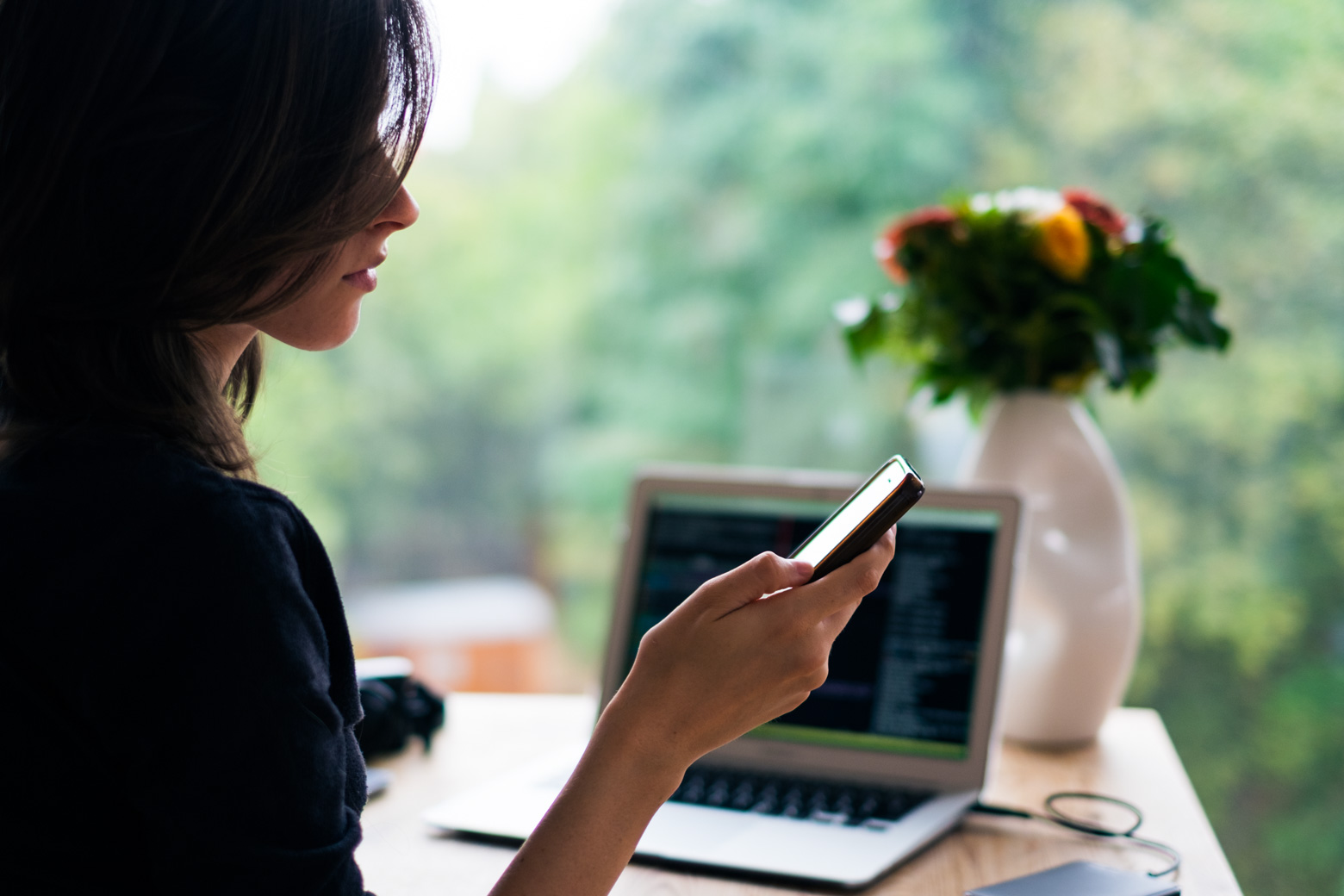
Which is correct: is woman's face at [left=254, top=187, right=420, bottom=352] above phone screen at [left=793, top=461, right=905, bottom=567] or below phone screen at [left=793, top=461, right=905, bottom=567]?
above

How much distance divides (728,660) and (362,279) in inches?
11.8

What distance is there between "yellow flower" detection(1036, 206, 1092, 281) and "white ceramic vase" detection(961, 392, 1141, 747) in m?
0.13

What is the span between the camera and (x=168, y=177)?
0.52 meters

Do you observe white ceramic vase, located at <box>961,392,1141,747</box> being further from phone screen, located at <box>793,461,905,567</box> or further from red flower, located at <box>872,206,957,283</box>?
phone screen, located at <box>793,461,905,567</box>

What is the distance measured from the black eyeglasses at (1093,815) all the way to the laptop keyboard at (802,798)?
7 centimetres

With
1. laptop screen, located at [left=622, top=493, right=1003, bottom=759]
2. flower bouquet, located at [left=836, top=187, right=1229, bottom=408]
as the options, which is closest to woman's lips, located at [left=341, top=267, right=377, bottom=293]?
laptop screen, located at [left=622, top=493, right=1003, bottom=759]

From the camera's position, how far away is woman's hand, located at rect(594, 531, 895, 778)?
599 millimetres

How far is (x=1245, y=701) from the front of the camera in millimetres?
1788

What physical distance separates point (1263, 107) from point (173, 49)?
170 centimetres

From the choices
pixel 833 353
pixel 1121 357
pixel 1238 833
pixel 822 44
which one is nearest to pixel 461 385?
pixel 833 353

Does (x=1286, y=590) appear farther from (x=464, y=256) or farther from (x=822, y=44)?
(x=464, y=256)

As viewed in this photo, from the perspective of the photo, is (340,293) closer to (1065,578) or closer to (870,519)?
(870,519)

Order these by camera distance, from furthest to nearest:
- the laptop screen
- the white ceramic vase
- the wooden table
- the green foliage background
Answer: the green foliage background
the white ceramic vase
the laptop screen
the wooden table

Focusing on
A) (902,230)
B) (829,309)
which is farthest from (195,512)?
(829,309)
